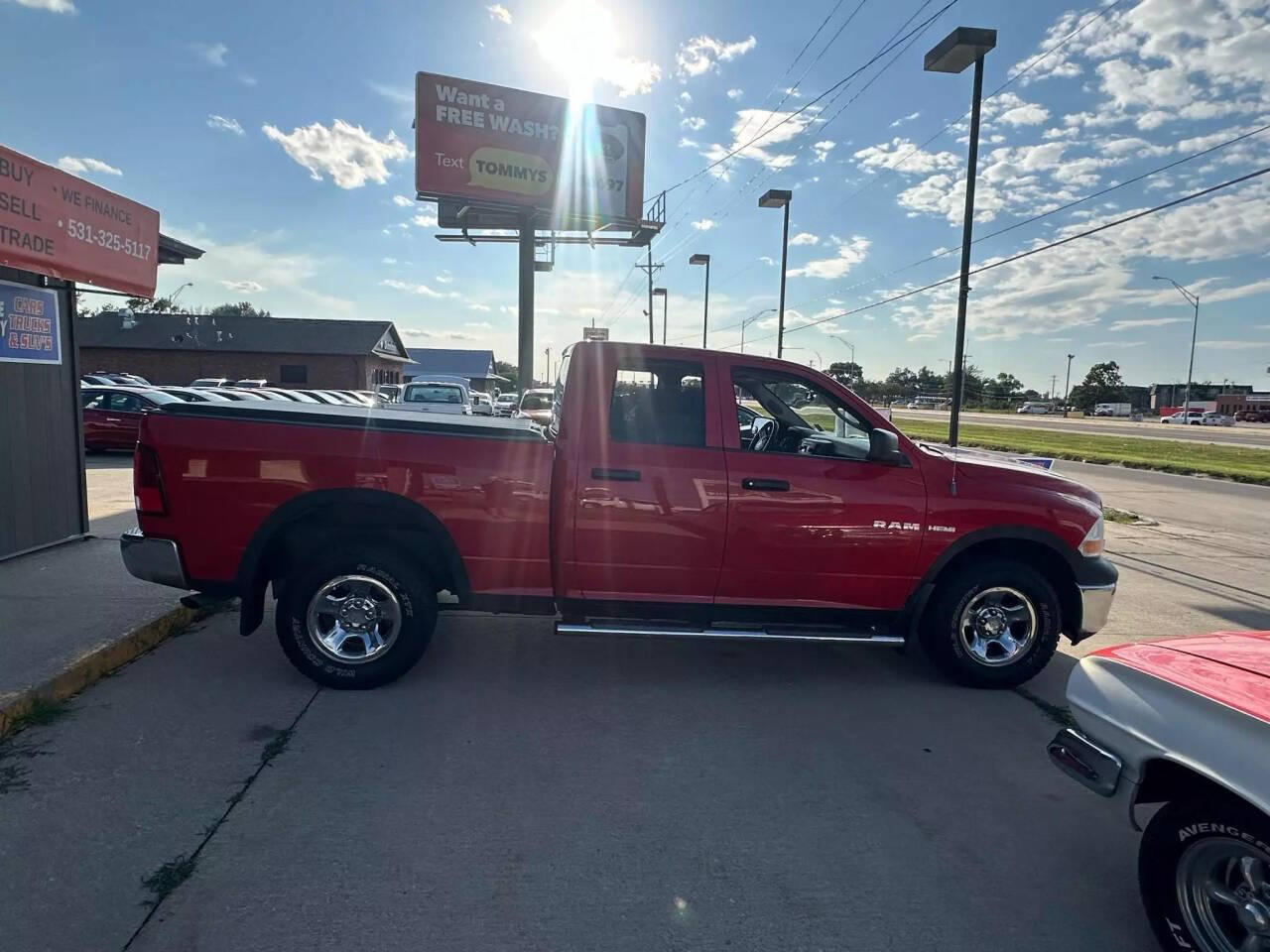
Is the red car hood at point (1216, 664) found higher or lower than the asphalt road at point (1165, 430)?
higher

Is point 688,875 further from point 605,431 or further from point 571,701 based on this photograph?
point 605,431

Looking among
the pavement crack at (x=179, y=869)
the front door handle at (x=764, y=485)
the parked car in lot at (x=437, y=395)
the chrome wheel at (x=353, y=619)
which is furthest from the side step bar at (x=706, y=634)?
the parked car in lot at (x=437, y=395)

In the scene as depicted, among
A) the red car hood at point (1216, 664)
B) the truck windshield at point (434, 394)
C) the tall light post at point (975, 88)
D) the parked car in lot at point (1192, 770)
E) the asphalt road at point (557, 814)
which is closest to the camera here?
the parked car in lot at point (1192, 770)

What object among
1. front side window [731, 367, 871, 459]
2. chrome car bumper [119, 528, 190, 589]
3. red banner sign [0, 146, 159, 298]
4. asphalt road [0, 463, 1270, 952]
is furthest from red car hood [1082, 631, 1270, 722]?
red banner sign [0, 146, 159, 298]

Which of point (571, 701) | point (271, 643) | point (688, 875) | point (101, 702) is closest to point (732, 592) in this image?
point (571, 701)

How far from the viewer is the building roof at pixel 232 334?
146 ft

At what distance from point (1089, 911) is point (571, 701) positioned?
9.01ft

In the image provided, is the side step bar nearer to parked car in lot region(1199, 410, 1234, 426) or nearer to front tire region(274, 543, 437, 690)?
front tire region(274, 543, 437, 690)

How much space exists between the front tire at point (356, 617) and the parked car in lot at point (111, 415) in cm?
1517

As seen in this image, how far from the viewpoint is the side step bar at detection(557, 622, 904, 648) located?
470cm

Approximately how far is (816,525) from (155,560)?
390cm

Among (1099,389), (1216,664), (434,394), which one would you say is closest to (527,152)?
(434,394)

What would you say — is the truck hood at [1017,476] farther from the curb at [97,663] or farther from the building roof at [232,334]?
the building roof at [232,334]

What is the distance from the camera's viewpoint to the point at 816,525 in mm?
4789
